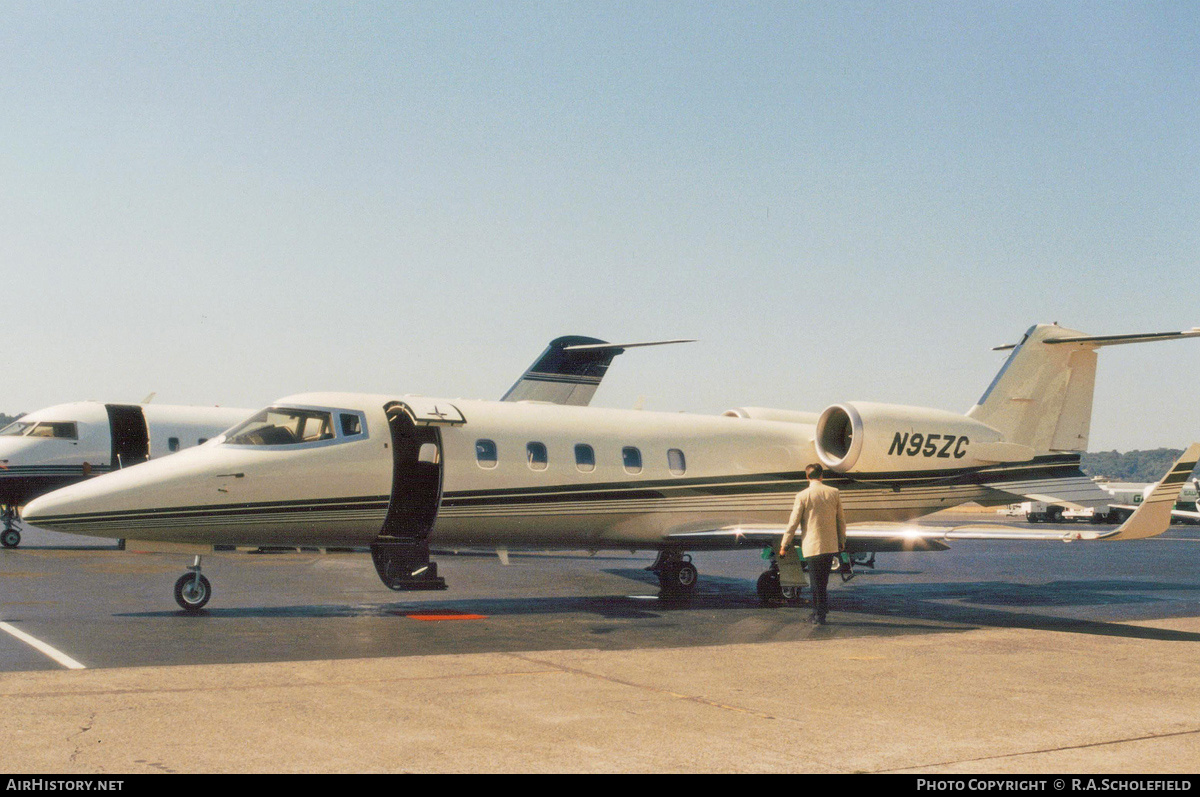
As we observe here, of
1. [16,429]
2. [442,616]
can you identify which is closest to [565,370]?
[16,429]

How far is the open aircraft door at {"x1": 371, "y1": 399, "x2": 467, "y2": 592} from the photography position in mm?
14039

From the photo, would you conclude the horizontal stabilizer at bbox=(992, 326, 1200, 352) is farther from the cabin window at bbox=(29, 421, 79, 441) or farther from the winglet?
the cabin window at bbox=(29, 421, 79, 441)

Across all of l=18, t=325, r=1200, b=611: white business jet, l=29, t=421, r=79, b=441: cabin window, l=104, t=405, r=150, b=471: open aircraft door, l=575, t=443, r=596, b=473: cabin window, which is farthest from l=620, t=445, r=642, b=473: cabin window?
l=29, t=421, r=79, b=441: cabin window

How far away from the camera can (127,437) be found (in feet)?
84.6

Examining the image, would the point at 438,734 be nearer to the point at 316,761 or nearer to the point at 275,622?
the point at 316,761

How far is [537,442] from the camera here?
1528 cm

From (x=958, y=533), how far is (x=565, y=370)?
1508 cm

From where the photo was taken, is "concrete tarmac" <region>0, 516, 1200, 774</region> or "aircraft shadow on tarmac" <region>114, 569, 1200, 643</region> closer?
"concrete tarmac" <region>0, 516, 1200, 774</region>

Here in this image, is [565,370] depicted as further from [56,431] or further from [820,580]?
[820,580]

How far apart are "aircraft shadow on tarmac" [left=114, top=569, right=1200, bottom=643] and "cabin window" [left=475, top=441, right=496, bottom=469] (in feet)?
5.96

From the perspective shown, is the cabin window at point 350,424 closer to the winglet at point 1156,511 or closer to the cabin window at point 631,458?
the cabin window at point 631,458

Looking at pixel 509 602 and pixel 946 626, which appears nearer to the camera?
pixel 946 626

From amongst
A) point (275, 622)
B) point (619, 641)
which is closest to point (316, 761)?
point (619, 641)
